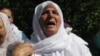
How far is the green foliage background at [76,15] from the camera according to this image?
10.2 m

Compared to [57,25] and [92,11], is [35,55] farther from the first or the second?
[92,11]

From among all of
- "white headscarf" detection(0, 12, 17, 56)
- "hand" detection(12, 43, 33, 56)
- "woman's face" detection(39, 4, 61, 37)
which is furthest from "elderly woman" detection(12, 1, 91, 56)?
"hand" detection(12, 43, 33, 56)

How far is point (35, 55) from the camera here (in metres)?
4.84

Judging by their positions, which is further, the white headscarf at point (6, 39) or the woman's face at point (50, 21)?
the woman's face at point (50, 21)

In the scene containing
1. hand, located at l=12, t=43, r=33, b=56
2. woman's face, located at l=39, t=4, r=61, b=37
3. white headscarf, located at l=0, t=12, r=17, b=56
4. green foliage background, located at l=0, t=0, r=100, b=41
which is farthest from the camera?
green foliage background, located at l=0, t=0, r=100, b=41

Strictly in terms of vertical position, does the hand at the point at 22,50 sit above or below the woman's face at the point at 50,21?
below

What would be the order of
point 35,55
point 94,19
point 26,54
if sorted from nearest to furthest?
point 26,54 < point 35,55 < point 94,19

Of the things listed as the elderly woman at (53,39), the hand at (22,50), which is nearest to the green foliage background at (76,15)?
the elderly woman at (53,39)

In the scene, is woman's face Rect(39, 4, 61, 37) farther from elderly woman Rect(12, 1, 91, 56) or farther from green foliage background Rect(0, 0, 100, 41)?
green foliage background Rect(0, 0, 100, 41)

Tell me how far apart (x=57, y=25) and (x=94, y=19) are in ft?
17.4

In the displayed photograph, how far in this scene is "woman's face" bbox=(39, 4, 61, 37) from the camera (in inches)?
192

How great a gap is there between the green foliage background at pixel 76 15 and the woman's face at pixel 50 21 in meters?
5.15

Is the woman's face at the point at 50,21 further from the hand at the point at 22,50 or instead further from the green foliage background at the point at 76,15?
the green foliage background at the point at 76,15

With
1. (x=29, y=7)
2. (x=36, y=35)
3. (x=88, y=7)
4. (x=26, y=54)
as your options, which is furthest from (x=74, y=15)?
(x=26, y=54)
